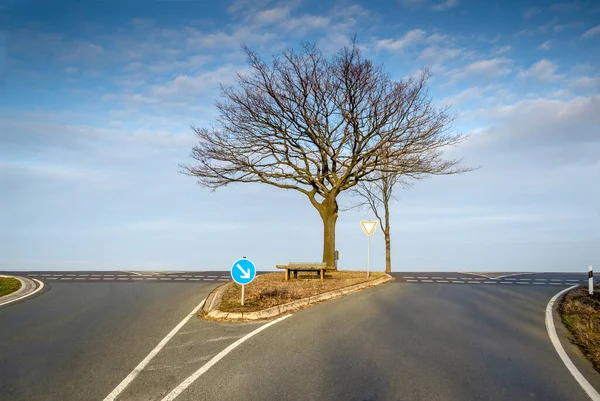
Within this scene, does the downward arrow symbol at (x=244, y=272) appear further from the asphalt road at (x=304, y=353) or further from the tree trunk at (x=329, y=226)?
the tree trunk at (x=329, y=226)

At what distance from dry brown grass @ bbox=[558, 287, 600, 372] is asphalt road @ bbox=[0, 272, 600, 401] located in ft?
0.94

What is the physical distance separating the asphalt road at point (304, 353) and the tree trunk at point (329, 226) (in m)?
9.14

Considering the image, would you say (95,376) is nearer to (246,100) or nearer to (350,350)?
(350,350)

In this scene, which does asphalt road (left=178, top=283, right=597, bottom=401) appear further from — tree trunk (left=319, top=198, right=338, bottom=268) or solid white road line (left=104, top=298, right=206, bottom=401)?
tree trunk (left=319, top=198, right=338, bottom=268)

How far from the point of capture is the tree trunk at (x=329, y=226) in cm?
2125

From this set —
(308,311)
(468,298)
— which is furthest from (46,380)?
(468,298)

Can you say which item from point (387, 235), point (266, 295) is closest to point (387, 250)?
point (387, 235)

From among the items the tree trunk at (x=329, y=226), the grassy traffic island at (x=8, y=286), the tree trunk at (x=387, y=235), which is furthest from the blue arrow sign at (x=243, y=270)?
the tree trunk at (x=387, y=235)

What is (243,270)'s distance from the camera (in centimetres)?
1088

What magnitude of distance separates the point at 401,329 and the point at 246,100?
15.3 metres

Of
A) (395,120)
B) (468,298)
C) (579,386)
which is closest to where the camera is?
(579,386)

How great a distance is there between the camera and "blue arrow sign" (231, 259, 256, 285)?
1080cm

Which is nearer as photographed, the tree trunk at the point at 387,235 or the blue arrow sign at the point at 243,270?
the blue arrow sign at the point at 243,270

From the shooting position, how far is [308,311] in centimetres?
1066
